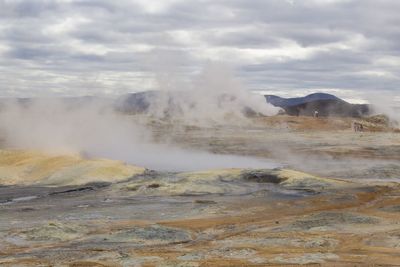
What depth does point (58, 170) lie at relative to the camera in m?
29.0

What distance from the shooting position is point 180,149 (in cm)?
4594

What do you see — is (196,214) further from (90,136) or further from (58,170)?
(90,136)

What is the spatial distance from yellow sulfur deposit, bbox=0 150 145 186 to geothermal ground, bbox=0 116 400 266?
51mm

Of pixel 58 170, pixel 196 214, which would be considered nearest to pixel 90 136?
pixel 58 170

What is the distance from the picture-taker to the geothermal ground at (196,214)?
45.1ft

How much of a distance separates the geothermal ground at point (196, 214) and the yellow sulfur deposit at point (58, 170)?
0.05 metres

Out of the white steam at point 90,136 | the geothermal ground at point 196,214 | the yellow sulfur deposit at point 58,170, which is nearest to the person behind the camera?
the geothermal ground at point 196,214

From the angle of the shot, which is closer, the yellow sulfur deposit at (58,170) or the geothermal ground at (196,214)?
the geothermal ground at (196,214)

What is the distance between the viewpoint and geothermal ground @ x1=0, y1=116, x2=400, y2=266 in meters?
13.8

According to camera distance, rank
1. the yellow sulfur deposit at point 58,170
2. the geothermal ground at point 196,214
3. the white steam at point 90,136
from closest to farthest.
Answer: the geothermal ground at point 196,214
the yellow sulfur deposit at point 58,170
the white steam at point 90,136

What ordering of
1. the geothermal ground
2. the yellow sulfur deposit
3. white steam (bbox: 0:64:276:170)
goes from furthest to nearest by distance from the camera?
white steam (bbox: 0:64:276:170) < the yellow sulfur deposit < the geothermal ground

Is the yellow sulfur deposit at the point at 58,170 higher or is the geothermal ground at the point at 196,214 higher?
the yellow sulfur deposit at the point at 58,170

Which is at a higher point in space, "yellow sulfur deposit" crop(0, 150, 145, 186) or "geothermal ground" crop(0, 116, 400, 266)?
"yellow sulfur deposit" crop(0, 150, 145, 186)

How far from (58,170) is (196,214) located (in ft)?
36.8
